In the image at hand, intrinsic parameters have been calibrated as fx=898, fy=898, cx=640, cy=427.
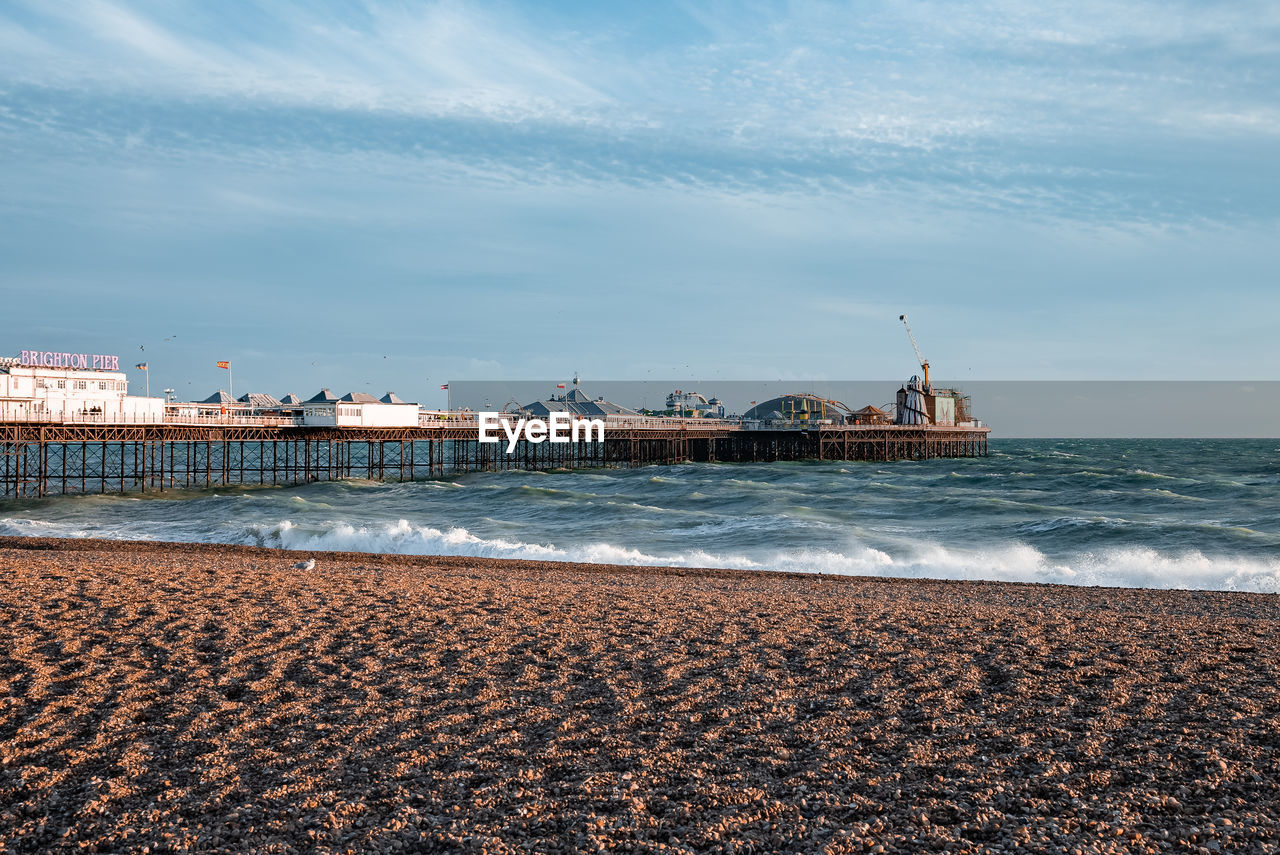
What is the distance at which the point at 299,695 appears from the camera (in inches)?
259

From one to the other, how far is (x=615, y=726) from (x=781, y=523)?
19.2m

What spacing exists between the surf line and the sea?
24.0 ft

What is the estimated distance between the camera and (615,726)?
602 centimetres

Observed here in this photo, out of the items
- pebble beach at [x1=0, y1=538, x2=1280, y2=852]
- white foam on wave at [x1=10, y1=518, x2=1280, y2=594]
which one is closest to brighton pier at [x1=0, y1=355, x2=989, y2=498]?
white foam on wave at [x1=10, y1=518, x2=1280, y2=594]

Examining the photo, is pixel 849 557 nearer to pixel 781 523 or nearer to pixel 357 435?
pixel 781 523

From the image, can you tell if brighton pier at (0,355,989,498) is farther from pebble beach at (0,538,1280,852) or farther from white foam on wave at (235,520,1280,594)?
pebble beach at (0,538,1280,852)

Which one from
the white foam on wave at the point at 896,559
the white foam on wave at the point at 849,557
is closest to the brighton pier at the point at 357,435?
the white foam on wave at the point at 849,557

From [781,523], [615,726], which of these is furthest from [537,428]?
[615,726]

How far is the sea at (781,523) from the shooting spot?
18625mm

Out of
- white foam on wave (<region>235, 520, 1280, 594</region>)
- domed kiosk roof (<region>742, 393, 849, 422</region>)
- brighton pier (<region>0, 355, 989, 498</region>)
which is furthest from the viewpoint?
domed kiosk roof (<region>742, 393, 849, 422</region>)

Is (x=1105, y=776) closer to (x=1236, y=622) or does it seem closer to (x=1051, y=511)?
(x=1236, y=622)

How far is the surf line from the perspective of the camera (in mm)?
48531

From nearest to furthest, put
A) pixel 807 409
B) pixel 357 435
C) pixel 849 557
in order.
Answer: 1. pixel 849 557
2. pixel 357 435
3. pixel 807 409

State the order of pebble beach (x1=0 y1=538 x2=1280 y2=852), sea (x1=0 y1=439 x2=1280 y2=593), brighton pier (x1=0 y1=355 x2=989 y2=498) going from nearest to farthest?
1. pebble beach (x1=0 y1=538 x2=1280 y2=852)
2. sea (x1=0 y1=439 x2=1280 y2=593)
3. brighton pier (x1=0 y1=355 x2=989 y2=498)
